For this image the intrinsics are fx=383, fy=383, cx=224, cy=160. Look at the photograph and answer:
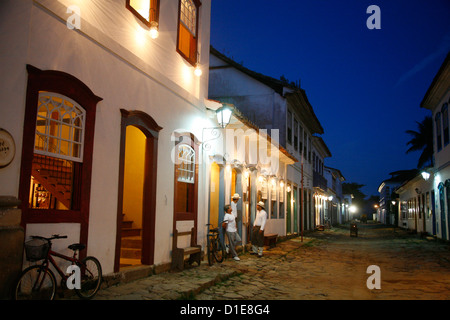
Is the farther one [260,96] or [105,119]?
[260,96]

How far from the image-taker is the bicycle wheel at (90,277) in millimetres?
5754

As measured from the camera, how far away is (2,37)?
4.80 m

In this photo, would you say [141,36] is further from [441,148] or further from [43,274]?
[441,148]

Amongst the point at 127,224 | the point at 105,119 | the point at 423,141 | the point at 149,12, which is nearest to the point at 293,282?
the point at 127,224

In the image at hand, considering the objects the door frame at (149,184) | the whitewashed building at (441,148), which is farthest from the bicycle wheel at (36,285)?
the whitewashed building at (441,148)

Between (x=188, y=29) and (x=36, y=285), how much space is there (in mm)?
7672

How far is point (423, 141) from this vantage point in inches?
1649

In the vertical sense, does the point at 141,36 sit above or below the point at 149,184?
above

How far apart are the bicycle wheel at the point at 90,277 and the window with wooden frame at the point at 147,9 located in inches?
197

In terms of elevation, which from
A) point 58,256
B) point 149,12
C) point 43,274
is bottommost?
point 43,274

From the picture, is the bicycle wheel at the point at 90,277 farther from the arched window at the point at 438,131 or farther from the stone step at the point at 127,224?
the arched window at the point at 438,131

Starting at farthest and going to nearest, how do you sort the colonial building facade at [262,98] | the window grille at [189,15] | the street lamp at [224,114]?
1. the colonial building facade at [262,98]
2. the street lamp at [224,114]
3. the window grille at [189,15]
